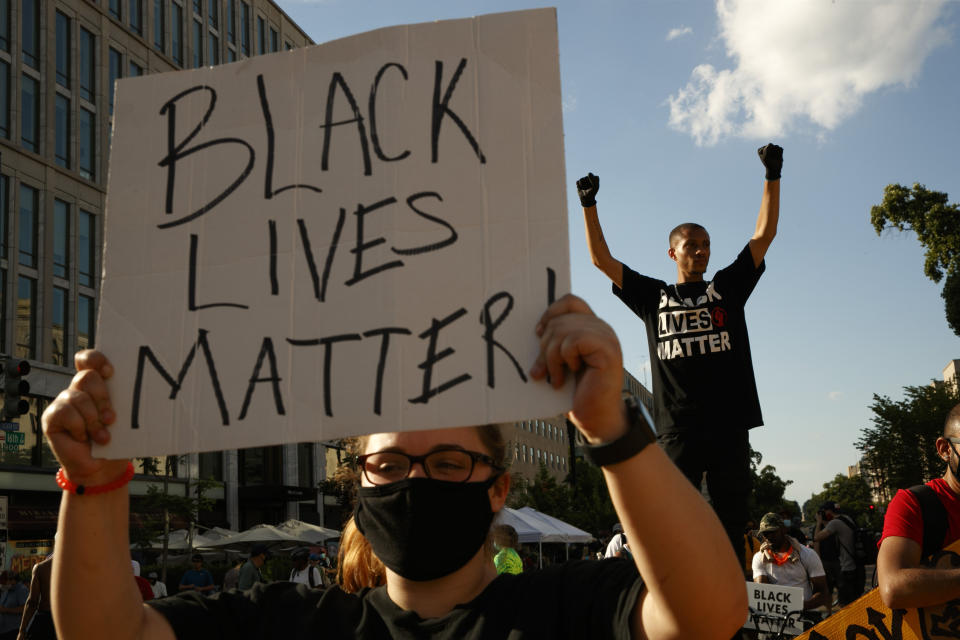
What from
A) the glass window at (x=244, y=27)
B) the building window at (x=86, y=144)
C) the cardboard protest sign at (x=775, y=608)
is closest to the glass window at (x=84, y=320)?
the building window at (x=86, y=144)

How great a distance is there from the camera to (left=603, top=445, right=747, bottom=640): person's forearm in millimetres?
1690

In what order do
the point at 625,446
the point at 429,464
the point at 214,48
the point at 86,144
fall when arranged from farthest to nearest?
1. the point at 214,48
2. the point at 86,144
3. the point at 429,464
4. the point at 625,446

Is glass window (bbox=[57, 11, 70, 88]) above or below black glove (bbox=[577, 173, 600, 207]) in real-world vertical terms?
above

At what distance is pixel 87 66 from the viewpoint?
36.0m

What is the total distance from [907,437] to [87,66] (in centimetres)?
3920

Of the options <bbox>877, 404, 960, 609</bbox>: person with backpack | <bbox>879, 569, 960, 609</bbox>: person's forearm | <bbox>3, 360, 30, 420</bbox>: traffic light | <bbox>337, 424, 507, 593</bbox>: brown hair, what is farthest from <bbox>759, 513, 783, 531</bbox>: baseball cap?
<bbox>3, 360, 30, 420</bbox>: traffic light

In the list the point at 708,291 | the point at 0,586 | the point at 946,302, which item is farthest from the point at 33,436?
the point at 946,302

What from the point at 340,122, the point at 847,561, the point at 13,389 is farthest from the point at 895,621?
the point at 13,389

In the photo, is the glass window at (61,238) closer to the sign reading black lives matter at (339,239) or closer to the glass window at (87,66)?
the glass window at (87,66)

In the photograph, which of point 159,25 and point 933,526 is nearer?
point 933,526

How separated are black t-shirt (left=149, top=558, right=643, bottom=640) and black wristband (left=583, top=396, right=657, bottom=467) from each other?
38 cm

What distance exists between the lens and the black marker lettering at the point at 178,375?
1.91 meters

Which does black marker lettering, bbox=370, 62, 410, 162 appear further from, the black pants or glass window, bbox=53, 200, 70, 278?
glass window, bbox=53, 200, 70, 278

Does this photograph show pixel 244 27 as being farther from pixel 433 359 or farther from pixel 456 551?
pixel 433 359
